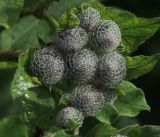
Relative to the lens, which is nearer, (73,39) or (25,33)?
(73,39)

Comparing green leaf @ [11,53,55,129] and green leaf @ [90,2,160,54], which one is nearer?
green leaf @ [90,2,160,54]

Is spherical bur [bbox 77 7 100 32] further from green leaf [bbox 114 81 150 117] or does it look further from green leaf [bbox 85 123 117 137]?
green leaf [bbox 85 123 117 137]

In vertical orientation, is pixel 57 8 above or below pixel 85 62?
below

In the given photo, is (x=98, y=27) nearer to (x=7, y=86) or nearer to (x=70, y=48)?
(x=70, y=48)

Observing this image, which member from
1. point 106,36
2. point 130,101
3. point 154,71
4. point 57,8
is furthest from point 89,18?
point 154,71

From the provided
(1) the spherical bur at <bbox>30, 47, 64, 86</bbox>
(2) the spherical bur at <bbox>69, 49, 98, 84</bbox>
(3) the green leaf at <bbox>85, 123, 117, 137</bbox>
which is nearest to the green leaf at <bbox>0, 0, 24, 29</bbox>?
(1) the spherical bur at <bbox>30, 47, 64, 86</bbox>

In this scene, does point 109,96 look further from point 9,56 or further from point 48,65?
point 9,56

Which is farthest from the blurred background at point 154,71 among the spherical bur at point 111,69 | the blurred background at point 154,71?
the spherical bur at point 111,69
